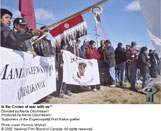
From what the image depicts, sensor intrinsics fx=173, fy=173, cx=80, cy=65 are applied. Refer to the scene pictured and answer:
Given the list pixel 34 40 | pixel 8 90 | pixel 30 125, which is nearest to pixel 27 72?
pixel 8 90

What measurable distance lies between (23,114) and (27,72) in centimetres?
42

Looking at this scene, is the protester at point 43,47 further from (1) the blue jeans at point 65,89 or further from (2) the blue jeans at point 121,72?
(2) the blue jeans at point 121,72

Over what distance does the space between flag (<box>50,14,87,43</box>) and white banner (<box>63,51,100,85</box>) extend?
0.71 feet

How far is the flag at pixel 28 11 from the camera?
168cm

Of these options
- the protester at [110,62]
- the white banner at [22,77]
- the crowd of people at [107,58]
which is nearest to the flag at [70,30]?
the crowd of people at [107,58]

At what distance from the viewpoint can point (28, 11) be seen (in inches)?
66.1

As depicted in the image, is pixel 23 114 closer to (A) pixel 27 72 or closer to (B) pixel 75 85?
(A) pixel 27 72

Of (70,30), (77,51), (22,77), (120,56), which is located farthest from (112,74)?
(22,77)

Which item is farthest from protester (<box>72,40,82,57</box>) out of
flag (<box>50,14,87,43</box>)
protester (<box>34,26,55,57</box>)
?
protester (<box>34,26,55,57</box>)

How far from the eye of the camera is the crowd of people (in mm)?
1730

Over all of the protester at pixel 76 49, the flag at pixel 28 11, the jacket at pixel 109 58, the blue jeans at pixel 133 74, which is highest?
the flag at pixel 28 11

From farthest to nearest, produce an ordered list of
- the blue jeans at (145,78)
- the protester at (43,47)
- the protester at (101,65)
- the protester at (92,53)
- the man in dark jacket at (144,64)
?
the protester at (101,65), the protester at (92,53), the man in dark jacket at (144,64), the blue jeans at (145,78), the protester at (43,47)

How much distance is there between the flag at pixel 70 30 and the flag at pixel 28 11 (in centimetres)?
22

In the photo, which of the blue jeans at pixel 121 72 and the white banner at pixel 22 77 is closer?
the white banner at pixel 22 77
